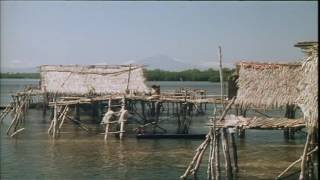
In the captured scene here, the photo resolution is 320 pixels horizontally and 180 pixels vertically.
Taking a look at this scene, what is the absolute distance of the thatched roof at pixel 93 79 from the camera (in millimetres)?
31531

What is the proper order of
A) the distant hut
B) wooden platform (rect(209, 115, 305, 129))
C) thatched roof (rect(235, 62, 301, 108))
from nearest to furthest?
the distant hut
wooden platform (rect(209, 115, 305, 129))
thatched roof (rect(235, 62, 301, 108))

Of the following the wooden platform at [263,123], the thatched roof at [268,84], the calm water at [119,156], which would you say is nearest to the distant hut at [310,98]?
the wooden platform at [263,123]

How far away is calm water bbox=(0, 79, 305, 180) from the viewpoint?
18.2 metres

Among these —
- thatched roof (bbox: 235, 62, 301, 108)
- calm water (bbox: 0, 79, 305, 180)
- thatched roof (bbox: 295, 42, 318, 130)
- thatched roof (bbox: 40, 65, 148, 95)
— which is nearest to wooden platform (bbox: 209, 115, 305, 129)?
thatched roof (bbox: 295, 42, 318, 130)

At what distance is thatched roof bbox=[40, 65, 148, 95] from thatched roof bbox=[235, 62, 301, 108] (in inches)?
558

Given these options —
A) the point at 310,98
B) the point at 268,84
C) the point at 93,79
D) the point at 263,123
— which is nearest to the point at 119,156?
the point at 268,84

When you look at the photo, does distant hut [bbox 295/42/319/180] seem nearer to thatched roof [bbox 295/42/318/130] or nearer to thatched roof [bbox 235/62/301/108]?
thatched roof [bbox 295/42/318/130]

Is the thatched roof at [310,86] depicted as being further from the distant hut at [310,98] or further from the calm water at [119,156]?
the calm water at [119,156]

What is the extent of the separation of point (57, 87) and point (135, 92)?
224 inches

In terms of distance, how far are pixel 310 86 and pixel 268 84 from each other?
257 centimetres

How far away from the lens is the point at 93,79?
3269 centimetres

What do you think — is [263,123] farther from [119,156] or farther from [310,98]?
[119,156]

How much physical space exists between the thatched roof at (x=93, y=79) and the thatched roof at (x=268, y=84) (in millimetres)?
14184

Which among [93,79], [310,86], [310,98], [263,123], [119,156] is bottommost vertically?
[119,156]
